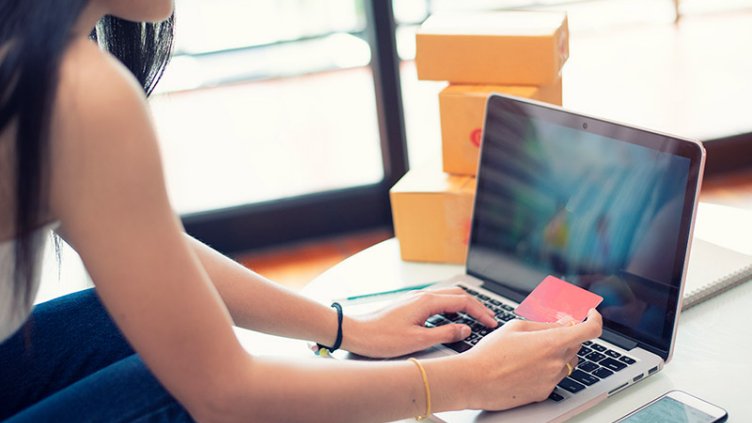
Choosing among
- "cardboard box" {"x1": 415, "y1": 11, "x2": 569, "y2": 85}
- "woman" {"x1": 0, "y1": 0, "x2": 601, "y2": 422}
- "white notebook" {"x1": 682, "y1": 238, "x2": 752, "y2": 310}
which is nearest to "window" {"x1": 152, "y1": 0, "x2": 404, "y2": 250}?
"cardboard box" {"x1": 415, "y1": 11, "x2": 569, "y2": 85}

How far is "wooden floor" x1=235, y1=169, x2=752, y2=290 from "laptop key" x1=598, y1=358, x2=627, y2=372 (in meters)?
1.62

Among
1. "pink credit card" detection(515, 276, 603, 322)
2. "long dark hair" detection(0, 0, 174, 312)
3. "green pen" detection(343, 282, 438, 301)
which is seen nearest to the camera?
"long dark hair" detection(0, 0, 174, 312)

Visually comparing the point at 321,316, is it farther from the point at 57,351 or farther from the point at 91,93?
the point at 91,93

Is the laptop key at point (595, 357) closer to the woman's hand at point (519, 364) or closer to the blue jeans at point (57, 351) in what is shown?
the woman's hand at point (519, 364)

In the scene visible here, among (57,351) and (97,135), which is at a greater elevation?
(97,135)

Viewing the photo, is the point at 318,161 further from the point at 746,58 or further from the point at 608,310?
the point at 608,310

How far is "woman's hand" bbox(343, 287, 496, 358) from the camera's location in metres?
1.09

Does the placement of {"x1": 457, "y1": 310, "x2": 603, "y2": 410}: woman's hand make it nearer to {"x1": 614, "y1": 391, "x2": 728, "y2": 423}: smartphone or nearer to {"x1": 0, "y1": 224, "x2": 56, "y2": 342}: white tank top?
{"x1": 614, "y1": 391, "x2": 728, "y2": 423}: smartphone

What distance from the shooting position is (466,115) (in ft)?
→ 4.75

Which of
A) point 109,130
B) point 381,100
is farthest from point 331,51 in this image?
point 109,130

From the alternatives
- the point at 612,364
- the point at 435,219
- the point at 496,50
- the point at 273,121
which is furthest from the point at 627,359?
the point at 273,121

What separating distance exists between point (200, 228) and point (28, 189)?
75.9 inches

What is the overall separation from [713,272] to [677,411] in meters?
0.32

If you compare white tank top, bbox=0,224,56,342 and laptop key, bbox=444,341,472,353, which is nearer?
white tank top, bbox=0,224,56,342
